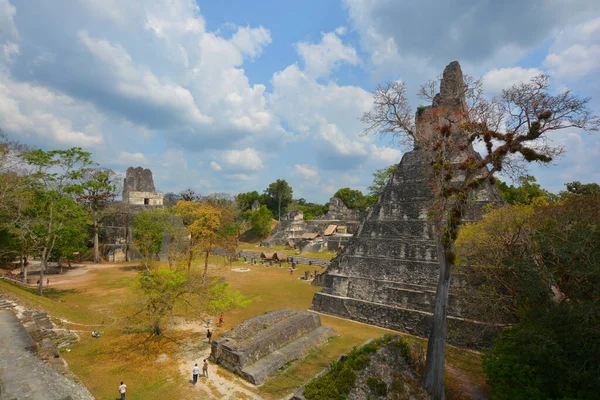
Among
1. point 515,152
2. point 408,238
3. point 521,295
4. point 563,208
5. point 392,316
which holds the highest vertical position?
point 515,152

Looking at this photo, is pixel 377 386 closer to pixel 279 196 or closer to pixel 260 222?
pixel 260 222

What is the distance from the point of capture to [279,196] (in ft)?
217

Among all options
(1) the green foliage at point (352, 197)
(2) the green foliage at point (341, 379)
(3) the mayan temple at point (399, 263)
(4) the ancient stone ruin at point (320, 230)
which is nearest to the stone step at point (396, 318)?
(3) the mayan temple at point (399, 263)

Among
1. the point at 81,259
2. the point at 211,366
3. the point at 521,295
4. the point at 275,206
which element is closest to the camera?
the point at 521,295

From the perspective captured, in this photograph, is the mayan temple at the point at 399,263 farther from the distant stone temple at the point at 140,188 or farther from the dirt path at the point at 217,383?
the distant stone temple at the point at 140,188

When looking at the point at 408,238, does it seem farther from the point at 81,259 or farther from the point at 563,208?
the point at 81,259

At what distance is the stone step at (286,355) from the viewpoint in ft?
28.8

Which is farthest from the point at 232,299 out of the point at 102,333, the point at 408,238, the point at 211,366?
the point at 408,238

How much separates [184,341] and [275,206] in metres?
55.7

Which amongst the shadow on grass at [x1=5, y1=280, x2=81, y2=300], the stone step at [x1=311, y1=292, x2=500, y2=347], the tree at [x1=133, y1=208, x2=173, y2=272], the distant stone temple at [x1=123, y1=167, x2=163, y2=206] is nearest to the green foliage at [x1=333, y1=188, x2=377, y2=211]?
the distant stone temple at [x1=123, y1=167, x2=163, y2=206]

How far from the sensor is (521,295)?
878cm

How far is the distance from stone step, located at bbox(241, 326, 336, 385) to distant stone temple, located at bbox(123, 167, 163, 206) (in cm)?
3020

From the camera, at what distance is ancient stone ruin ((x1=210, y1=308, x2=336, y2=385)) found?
912cm

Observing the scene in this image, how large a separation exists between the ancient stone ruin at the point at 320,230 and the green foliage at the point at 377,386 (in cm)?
2990
